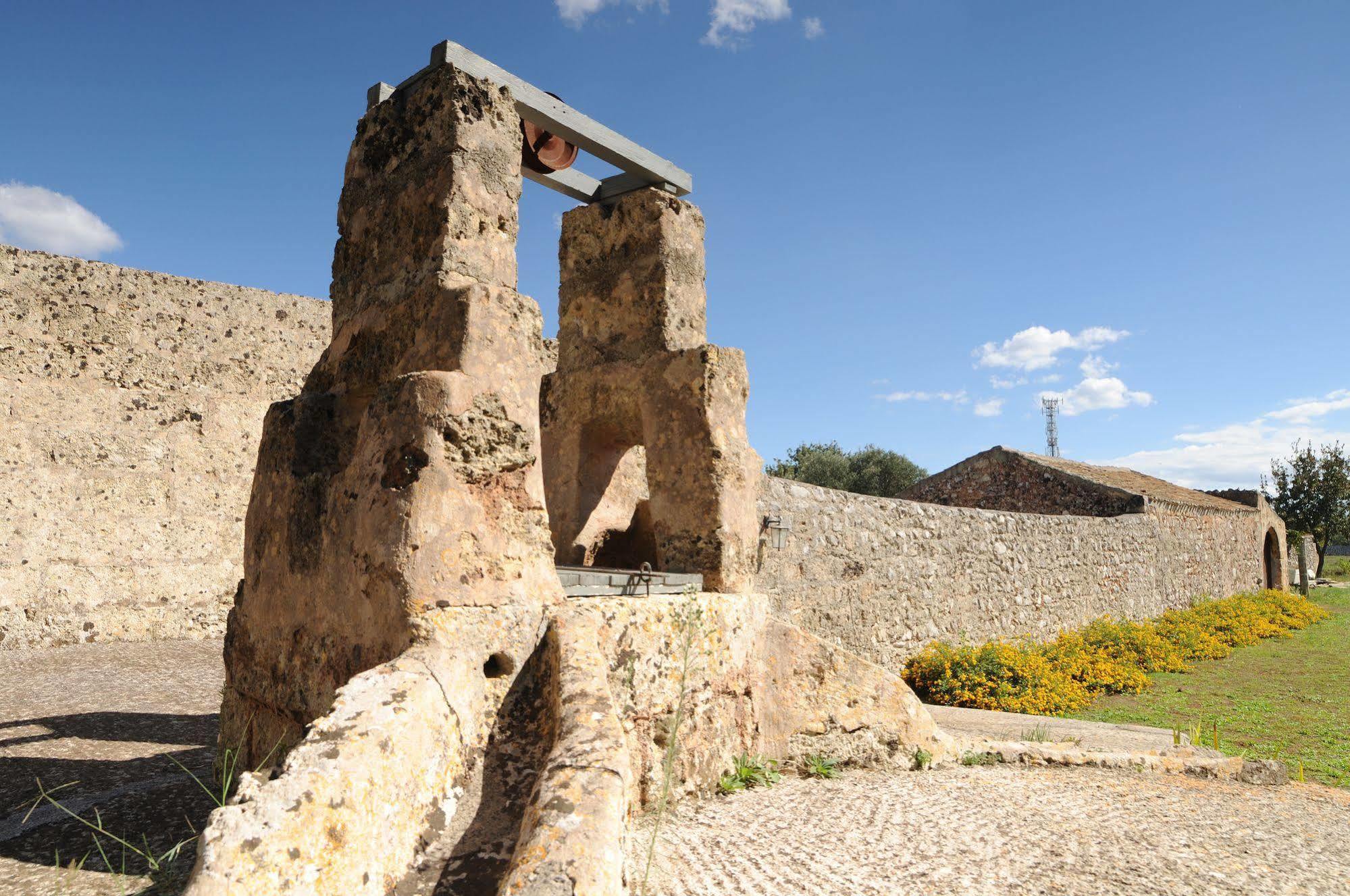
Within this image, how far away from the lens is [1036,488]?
22219 millimetres

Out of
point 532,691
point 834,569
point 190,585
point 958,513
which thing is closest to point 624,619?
point 532,691

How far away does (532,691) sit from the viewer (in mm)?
3102

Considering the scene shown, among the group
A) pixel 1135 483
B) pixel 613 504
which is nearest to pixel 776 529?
pixel 613 504

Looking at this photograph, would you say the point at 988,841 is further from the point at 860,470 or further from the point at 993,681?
the point at 860,470

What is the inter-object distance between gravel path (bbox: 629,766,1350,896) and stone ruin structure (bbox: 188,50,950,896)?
15.0 inches

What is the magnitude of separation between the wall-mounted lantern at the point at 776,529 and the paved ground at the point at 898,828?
522 centimetres

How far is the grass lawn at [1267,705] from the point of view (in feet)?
28.0

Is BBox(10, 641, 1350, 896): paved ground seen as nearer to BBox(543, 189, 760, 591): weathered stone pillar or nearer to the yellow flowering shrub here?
BBox(543, 189, 760, 591): weathered stone pillar

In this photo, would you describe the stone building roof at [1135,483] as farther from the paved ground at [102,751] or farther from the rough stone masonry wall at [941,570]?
the paved ground at [102,751]

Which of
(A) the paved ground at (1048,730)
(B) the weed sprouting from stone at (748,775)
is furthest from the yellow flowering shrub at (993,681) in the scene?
(B) the weed sprouting from stone at (748,775)

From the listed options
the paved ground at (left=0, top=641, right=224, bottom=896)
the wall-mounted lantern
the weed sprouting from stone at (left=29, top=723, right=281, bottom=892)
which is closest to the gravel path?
the weed sprouting from stone at (left=29, top=723, right=281, bottom=892)

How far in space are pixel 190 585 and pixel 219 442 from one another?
174 cm

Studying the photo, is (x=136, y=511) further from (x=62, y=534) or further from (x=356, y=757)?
(x=356, y=757)

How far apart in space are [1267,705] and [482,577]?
38.3 ft
